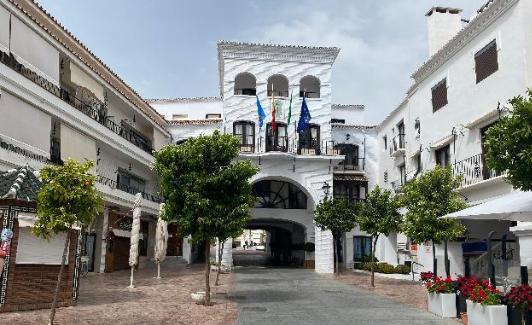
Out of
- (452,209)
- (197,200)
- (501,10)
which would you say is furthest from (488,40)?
(197,200)

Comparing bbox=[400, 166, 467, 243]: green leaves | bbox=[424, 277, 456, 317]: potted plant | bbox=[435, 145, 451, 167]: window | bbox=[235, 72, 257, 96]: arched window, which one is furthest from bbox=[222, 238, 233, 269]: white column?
bbox=[424, 277, 456, 317]: potted plant

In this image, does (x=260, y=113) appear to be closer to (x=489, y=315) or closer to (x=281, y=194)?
(x=281, y=194)

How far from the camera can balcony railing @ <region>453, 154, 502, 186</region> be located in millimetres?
19641

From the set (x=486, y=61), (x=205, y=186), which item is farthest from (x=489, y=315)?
(x=486, y=61)

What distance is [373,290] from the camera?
2030 cm

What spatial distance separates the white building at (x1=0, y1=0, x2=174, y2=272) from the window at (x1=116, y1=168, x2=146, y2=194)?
2.0 inches

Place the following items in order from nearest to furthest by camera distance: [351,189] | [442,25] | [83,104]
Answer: [83,104], [442,25], [351,189]

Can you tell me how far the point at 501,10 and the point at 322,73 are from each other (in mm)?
15801

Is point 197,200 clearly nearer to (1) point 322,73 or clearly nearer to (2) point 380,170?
(1) point 322,73

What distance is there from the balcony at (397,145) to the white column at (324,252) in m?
6.75

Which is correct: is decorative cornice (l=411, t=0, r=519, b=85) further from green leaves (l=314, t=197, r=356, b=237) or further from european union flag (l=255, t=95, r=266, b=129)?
european union flag (l=255, t=95, r=266, b=129)

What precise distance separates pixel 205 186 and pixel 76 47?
14.4 metres

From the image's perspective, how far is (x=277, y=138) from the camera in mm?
33000

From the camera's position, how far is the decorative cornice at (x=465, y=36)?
19.2 meters
